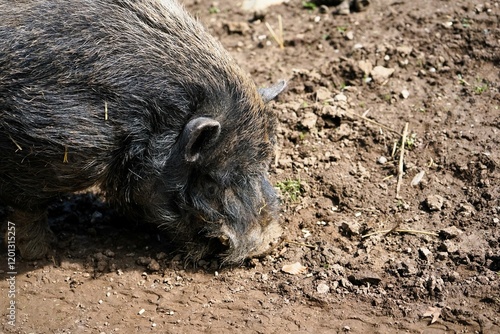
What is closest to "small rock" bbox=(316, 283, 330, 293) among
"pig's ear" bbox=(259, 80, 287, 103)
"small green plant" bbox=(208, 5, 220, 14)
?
"pig's ear" bbox=(259, 80, 287, 103)

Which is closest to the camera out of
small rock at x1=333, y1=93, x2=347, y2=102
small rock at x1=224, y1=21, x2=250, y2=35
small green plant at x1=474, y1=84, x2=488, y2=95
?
small green plant at x1=474, y1=84, x2=488, y2=95

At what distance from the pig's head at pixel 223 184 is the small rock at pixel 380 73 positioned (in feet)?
5.89

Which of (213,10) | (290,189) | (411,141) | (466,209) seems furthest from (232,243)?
(213,10)

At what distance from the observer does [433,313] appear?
5.21m

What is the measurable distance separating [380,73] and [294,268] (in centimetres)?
269

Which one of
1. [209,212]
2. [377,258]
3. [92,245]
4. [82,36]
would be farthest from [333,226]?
[82,36]

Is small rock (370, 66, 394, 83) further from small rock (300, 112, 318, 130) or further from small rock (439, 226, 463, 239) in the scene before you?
small rock (439, 226, 463, 239)

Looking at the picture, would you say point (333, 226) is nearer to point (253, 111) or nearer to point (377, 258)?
point (377, 258)

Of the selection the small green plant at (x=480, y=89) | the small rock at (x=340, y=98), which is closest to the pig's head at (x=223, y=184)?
the small rock at (x=340, y=98)

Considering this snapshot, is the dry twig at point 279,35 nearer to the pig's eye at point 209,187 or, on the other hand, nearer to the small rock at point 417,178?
the small rock at point 417,178

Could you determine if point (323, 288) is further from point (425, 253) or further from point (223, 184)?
point (223, 184)

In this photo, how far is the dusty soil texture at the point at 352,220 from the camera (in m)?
5.36

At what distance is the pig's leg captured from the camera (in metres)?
5.89

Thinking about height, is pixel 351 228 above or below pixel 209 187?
below
